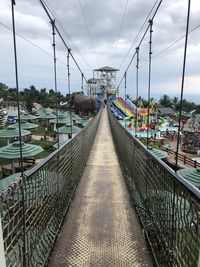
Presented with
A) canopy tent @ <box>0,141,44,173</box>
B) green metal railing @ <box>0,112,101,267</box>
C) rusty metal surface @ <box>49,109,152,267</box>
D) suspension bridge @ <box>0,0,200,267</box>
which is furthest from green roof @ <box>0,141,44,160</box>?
green metal railing @ <box>0,112,101,267</box>

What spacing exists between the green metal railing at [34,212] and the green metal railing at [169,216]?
2.99ft

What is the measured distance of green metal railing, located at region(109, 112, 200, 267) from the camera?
1.23 m

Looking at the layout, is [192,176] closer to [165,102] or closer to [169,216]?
[169,216]

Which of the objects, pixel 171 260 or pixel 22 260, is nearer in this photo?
pixel 22 260

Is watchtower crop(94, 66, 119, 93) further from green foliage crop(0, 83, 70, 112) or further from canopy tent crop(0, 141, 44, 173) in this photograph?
canopy tent crop(0, 141, 44, 173)

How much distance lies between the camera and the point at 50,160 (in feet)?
6.54

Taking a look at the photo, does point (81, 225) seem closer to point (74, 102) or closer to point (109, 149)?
point (109, 149)

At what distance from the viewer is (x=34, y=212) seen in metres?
1.71

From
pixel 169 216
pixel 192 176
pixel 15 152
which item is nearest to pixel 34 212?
pixel 169 216

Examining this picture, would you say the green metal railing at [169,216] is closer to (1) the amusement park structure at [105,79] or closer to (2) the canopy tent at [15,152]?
(2) the canopy tent at [15,152]

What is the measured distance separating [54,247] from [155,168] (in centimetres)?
121

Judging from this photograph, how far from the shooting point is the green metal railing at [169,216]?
4.04 ft

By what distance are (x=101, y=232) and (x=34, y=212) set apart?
1004mm

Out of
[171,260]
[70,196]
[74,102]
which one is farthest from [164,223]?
[74,102]
